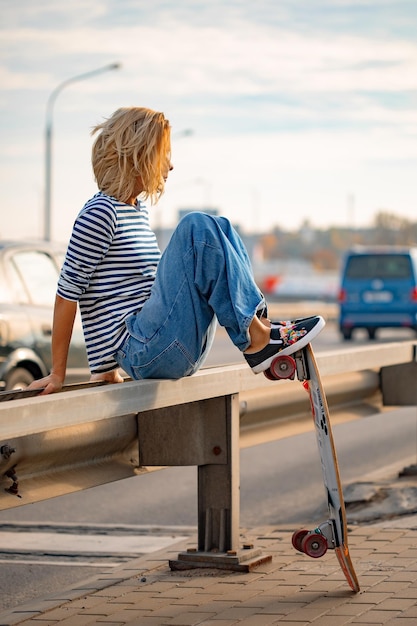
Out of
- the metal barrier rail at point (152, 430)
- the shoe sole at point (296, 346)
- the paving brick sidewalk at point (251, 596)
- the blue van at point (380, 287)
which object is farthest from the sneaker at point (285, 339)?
the blue van at point (380, 287)

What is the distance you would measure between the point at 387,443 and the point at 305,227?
17258cm

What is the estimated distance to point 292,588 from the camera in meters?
4.79

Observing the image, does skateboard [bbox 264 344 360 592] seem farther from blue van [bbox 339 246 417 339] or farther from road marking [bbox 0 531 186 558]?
blue van [bbox 339 246 417 339]

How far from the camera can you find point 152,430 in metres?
5.05

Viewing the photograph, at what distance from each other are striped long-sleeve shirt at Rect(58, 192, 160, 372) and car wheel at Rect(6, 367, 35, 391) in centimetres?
551

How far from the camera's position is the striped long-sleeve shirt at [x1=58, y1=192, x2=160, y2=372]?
4.70 metres

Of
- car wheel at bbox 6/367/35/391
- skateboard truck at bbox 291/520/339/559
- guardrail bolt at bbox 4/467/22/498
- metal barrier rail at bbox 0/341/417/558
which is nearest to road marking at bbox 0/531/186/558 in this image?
metal barrier rail at bbox 0/341/417/558

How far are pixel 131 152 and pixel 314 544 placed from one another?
1.64m

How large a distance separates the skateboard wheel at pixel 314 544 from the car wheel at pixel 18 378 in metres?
5.91

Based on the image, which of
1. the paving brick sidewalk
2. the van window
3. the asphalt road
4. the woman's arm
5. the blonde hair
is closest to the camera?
the paving brick sidewalk

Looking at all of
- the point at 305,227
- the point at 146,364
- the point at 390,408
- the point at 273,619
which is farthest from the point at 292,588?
the point at 305,227

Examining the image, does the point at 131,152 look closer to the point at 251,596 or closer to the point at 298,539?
the point at 298,539

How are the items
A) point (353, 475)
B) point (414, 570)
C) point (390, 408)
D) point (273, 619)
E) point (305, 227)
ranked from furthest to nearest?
point (305, 227) < point (353, 475) < point (390, 408) < point (414, 570) < point (273, 619)

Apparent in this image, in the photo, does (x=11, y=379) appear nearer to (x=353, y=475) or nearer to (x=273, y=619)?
(x=353, y=475)
